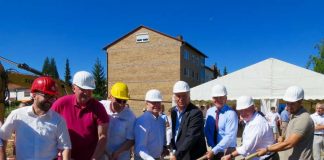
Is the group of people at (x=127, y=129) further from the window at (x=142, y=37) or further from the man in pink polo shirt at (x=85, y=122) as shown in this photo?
the window at (x=142, y=37)

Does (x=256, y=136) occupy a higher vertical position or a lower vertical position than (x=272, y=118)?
higher

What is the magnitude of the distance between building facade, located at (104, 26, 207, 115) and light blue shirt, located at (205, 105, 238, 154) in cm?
4130

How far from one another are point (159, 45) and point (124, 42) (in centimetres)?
505

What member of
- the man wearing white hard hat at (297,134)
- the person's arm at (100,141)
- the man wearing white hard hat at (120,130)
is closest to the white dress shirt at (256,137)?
the man wearing white hard hat at (297,134)

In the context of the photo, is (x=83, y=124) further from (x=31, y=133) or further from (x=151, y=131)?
(x=151, y=131)

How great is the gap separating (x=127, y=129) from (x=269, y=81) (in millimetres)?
14340

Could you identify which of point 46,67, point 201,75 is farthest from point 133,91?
point 46,67

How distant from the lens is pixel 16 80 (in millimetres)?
9297

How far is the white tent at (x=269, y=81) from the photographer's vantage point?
1656 cm

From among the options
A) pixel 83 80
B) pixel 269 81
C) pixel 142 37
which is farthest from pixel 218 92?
pixel 142 37

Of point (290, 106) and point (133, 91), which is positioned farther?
point (133, 91)

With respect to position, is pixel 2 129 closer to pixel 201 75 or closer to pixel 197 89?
pixel 197 89

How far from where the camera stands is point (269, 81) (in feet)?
57.9

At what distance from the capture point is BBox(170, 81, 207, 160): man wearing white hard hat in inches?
170
